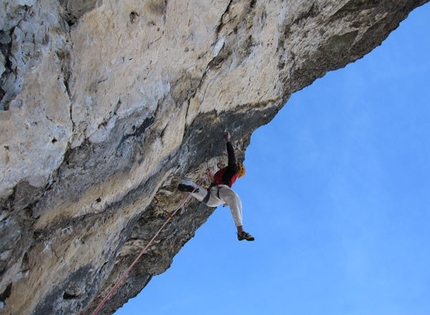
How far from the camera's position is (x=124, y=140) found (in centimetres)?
514

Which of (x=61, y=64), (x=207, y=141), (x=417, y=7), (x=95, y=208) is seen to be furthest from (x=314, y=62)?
(x=61, y=64)

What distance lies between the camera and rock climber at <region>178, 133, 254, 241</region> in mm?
7266

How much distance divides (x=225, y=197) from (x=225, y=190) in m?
0.12

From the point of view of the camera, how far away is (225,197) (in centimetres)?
743

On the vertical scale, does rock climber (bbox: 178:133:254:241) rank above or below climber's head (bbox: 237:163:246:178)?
below

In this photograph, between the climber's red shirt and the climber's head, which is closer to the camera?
the climber's red shirt

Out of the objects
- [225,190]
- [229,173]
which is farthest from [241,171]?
[225,190]

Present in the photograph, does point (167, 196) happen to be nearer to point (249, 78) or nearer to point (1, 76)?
point (249, 78)

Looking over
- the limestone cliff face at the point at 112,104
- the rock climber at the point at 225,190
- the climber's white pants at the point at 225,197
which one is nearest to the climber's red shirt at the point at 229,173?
the rock climber at the point at 225,190

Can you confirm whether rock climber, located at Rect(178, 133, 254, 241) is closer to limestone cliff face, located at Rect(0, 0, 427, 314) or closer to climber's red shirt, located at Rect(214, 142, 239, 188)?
climber's red shirt, located at Rect(214, 142, 239, 188)

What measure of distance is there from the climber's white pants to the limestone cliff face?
1.91ft

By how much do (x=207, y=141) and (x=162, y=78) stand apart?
2.70 meters

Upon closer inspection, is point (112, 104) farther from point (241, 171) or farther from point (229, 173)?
point (241, 171)

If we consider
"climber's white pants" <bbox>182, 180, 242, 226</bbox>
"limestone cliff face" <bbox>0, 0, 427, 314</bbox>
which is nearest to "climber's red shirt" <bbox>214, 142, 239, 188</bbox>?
"climber's white pants" <bbox>182, 180, 242, 226</bbox>
